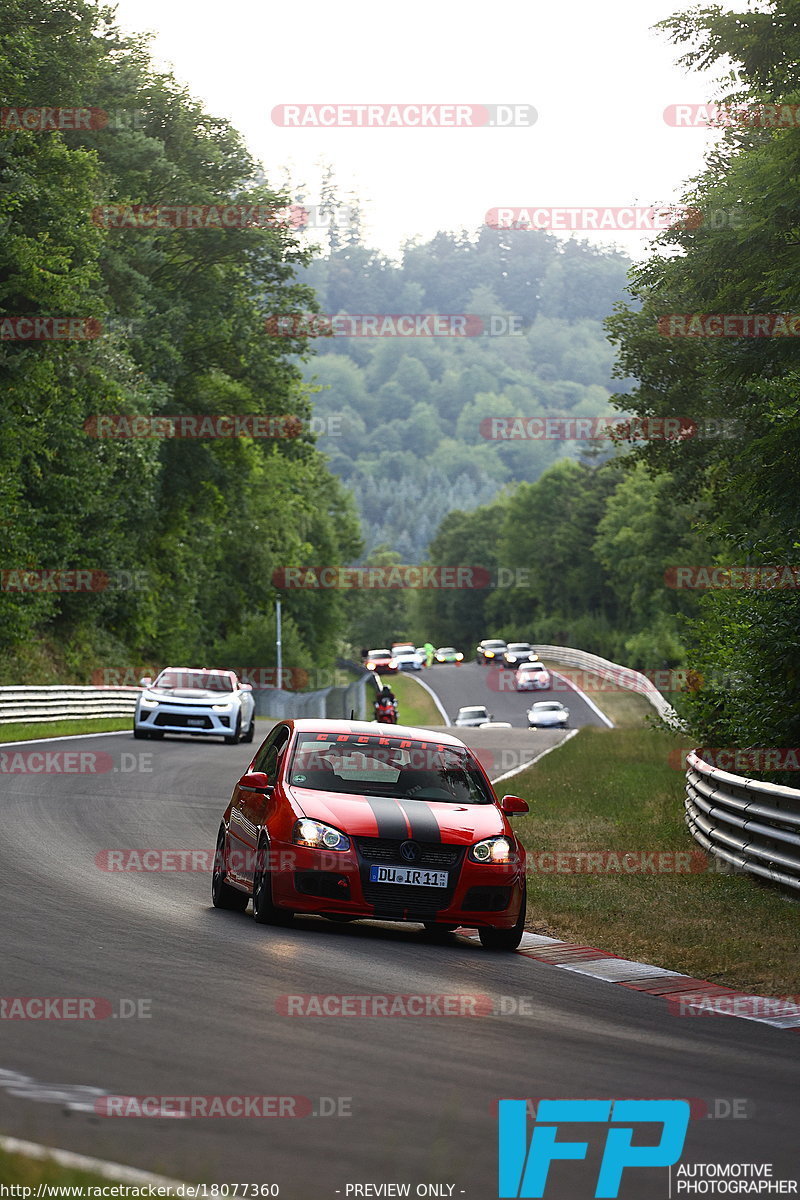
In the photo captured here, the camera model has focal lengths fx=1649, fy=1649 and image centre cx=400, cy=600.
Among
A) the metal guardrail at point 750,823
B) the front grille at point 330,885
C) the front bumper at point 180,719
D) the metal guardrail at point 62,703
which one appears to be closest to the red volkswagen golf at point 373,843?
the front grille at point 330,885

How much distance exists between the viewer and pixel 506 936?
11.2m

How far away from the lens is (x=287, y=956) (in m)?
9.70

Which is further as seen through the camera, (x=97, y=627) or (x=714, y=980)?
(x=97, y=627)

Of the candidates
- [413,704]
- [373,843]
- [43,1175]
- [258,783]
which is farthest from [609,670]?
[43,1175]

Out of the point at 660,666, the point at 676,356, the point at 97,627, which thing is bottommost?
the point at 660,666

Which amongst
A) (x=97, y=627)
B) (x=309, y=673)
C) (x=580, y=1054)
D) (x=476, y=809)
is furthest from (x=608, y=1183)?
(x=309, y=673)

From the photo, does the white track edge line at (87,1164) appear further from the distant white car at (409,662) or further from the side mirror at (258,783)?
the distant white car at (409,662)

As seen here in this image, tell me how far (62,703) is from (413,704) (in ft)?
196

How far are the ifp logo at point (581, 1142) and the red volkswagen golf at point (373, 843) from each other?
15.6 ft

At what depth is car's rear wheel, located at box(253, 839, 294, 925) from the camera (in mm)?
11055

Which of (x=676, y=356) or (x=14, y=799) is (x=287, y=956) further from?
(x=676, y=356)

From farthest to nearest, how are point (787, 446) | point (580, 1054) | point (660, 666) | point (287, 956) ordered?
point (660, 666), point (787, 446), point (287, 956), point (580, 1054)

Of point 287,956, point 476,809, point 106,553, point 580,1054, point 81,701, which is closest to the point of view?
point 580,1054

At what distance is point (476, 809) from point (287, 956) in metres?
2.45
